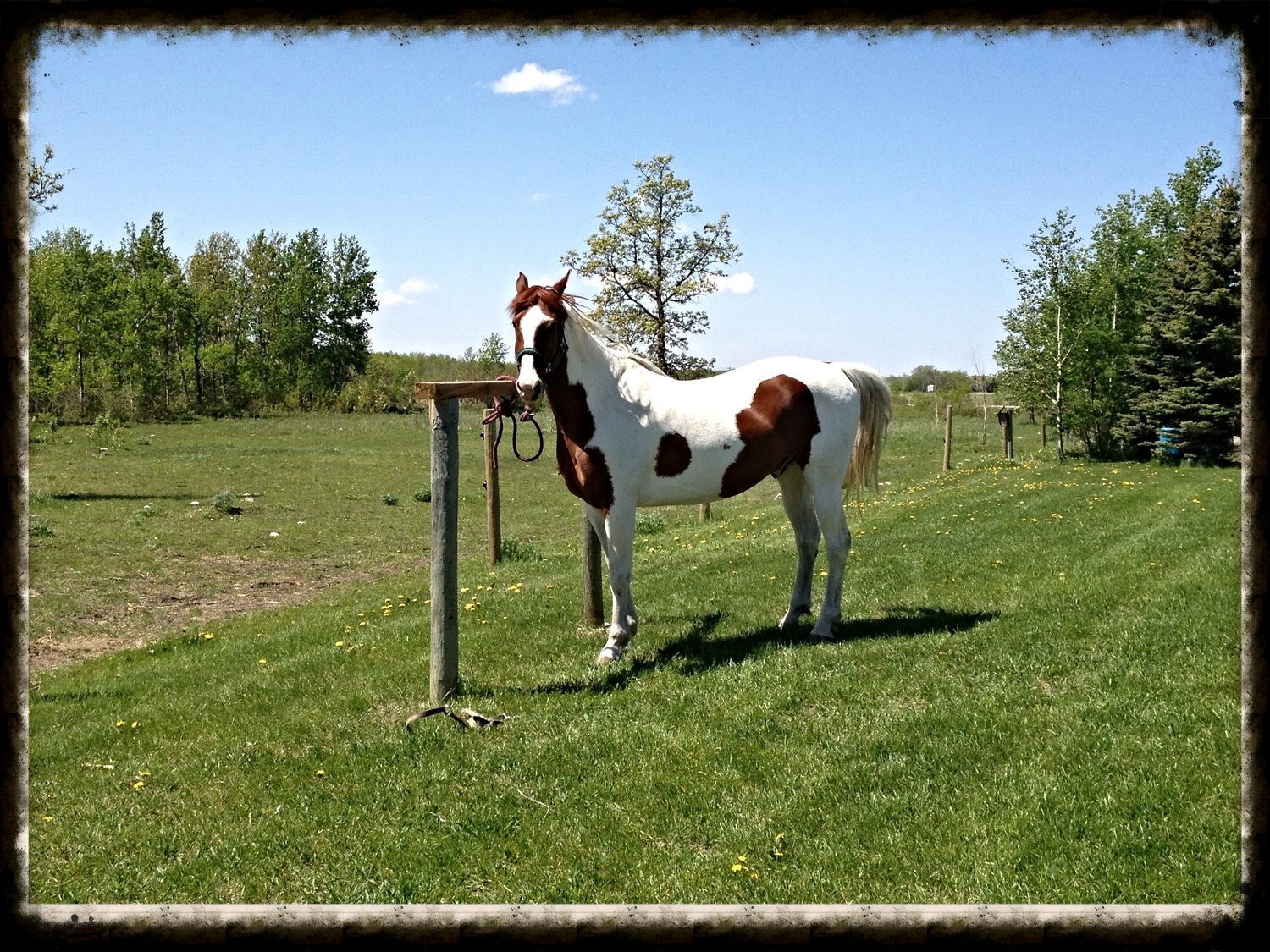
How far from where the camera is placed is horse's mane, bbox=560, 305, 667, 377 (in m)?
7.11

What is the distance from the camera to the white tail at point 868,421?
27.1ft

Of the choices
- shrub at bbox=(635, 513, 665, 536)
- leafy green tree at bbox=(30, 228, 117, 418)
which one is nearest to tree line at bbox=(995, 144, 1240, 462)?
shrub at bbox=(635, 513, 665, 536)

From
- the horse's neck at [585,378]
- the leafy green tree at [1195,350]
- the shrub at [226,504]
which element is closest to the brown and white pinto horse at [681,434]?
the horse's neck at [585,378]

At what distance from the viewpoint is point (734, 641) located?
25.8ft

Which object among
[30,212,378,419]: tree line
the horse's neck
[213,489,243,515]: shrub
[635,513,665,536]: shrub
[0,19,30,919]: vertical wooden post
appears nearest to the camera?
[0,19,30,919]: vertical wooden post

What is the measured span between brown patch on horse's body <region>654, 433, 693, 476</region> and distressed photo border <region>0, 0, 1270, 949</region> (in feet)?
16.3

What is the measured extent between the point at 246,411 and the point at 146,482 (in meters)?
24.8

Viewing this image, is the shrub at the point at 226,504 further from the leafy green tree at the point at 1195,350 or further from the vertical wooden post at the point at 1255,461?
the leafy green tree at the point at 1195,350

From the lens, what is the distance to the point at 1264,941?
2.47 meters

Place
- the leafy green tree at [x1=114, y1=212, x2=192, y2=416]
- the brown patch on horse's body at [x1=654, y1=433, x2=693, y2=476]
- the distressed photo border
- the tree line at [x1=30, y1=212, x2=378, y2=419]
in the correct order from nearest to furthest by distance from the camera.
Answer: the distressed photo border
the brown patch on horse's body at [x1=654, y1=433, x2=693, y2=476]
the leafy green tree at [x1=114, y1=212, x2=192, y2=416]
the tree line at [x1=30, y1=212, x2=378, y2=419]

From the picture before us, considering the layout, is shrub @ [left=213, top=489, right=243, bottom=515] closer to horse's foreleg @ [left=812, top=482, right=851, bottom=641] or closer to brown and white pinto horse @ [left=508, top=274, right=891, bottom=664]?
brown and white pinto horse @ [left=508, top=274, right=891, bottom=664]

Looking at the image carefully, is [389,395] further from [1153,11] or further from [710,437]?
[1153,11]

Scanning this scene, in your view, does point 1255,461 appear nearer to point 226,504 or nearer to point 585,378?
point 585,378

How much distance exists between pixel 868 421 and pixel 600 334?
2.60m
